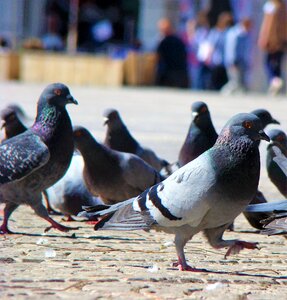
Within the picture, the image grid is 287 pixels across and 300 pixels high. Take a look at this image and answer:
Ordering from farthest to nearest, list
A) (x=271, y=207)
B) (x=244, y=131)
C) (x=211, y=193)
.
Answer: (x=271, y=207) → (x=244, y=131) → (x=211, y=193)

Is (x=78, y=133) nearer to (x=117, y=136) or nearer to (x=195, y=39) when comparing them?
(x=117, y=136)

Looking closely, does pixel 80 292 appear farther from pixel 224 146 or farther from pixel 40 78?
pixel 40 78

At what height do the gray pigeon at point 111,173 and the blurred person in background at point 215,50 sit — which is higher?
the gray pigeon at point 111,173

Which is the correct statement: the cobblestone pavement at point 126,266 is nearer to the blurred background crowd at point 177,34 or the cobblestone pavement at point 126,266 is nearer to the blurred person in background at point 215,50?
the blurred background crowd at point 177,34

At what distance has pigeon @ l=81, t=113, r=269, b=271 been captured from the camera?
5133mm

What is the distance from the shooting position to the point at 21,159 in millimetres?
6375

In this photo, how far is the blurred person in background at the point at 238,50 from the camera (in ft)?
74.0

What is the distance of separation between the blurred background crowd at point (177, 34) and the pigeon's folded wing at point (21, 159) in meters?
16.2

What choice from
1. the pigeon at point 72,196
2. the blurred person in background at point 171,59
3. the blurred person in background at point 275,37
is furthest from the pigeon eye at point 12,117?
the blurred person in background at point 171,59

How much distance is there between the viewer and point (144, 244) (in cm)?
641

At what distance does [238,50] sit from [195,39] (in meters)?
2.47

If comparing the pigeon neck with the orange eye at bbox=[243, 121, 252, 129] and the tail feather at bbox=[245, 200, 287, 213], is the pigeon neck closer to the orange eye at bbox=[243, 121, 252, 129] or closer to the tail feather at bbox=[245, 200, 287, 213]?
the tail feather at bbox=[245, 200, 287, 213]

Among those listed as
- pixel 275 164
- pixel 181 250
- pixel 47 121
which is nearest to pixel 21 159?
pixel 47 121

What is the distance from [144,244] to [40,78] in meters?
21.8
